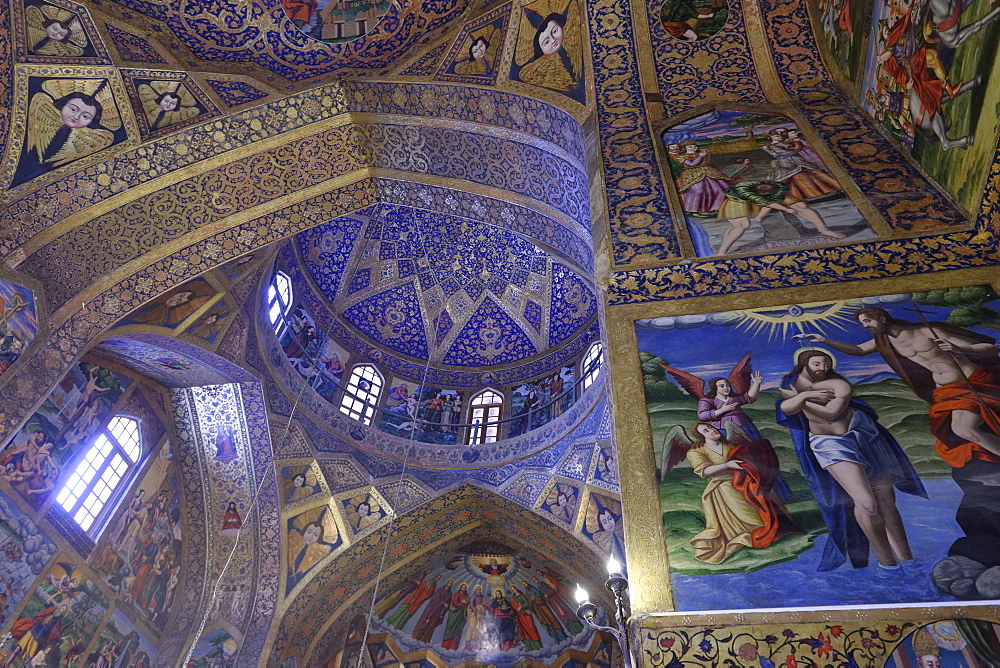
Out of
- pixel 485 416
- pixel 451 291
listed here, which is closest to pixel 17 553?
pixel 485 416

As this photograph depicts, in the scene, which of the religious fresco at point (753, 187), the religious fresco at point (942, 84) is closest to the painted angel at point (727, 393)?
the religious fresco at point (753, 187)

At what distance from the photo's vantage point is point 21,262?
22.8 feet

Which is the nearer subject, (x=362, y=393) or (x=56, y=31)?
(x=56, y=31)

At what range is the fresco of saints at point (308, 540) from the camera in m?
11.0

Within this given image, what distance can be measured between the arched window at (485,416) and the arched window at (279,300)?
149 inches

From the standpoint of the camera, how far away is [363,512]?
11406 millimetres

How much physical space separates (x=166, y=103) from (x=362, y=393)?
21.1 feet

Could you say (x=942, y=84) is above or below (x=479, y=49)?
below

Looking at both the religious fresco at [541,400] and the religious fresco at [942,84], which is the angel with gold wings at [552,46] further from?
the religious fresco at [541,400]

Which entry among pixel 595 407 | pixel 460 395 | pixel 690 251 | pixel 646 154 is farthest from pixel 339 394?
pixel 690 251

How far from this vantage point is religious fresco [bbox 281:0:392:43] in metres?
7.86

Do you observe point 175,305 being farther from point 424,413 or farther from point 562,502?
point 562,502

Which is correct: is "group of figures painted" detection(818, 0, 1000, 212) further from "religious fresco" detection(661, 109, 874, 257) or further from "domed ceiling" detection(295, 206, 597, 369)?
"domed ceiling" detection(295, 206, 597, 369)

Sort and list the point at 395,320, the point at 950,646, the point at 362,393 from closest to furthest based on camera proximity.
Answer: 1. the point at 950,646
2. the point at 362,393
3. the point at 395,320
